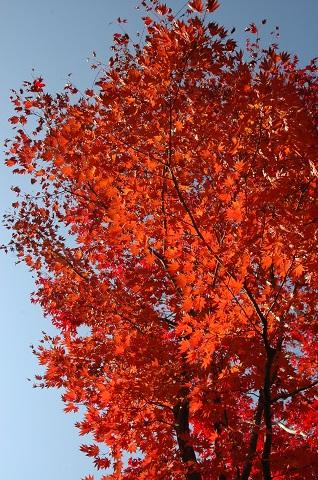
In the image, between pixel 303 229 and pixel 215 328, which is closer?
pixel 303 229

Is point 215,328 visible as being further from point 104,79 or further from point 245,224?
point 104,79

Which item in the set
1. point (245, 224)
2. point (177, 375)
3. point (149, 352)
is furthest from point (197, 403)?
point (245, 224)

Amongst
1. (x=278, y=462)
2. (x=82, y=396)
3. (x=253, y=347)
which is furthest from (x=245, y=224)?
(x=82, y=396)

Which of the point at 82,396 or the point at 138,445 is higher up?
the point at 82,396

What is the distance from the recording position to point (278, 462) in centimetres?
596

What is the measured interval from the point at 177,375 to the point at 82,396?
1681 millimetres

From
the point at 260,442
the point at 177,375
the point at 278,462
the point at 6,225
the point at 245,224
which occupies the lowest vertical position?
the point at 278,462

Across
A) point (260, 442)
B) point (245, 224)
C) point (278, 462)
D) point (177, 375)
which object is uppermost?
point (245, 224)

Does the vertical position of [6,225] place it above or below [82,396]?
above

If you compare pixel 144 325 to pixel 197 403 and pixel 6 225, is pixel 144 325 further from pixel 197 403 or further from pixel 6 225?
pixel 6 225

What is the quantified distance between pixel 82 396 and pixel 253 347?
3067 mm

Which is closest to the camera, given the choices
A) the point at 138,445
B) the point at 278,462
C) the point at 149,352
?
the point at 278,462

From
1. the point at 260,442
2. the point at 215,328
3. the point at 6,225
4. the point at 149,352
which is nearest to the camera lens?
the point at 215,328

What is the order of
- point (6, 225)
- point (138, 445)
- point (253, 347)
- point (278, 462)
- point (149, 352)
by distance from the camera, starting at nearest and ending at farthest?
point (253, 347) < point (278, 462) < point (149, 352) < point (138, 445) < point (6, 225)
